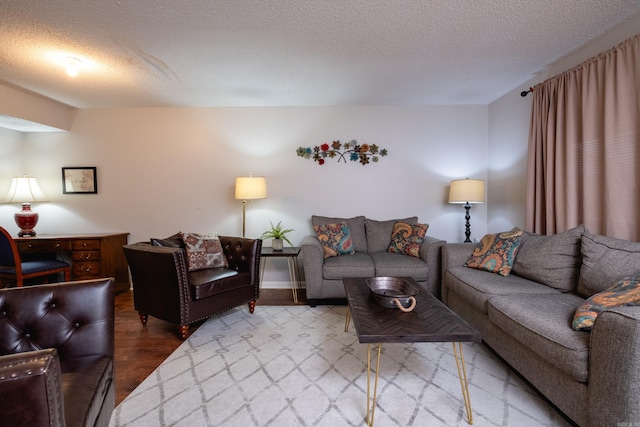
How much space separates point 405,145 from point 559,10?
2009mm

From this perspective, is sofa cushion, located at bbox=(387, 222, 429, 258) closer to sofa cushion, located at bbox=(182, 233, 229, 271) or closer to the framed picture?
sofa cushion, located at bbox=(182, 233, 229, 271)

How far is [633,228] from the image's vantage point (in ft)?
6.61

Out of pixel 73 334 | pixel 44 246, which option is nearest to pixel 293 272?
pixel 73 334

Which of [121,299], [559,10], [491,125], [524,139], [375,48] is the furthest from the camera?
[491,125]

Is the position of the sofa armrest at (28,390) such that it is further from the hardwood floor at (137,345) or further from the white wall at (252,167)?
the white wall at (252,167)

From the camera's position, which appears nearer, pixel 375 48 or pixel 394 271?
pixel 375 48

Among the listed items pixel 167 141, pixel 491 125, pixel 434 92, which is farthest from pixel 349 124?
pixel 167 141

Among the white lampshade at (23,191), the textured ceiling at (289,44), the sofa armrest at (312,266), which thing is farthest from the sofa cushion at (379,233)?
the white lampshade at (23,191)

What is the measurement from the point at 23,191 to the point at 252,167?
9.18ft

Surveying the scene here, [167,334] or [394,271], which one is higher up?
[394,271]

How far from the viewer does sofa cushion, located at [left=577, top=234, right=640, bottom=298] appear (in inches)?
66.6

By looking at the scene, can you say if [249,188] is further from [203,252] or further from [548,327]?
[548,327]

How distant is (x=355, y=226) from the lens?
11.7ft

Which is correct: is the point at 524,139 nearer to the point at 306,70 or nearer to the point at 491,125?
the point at 491,125
